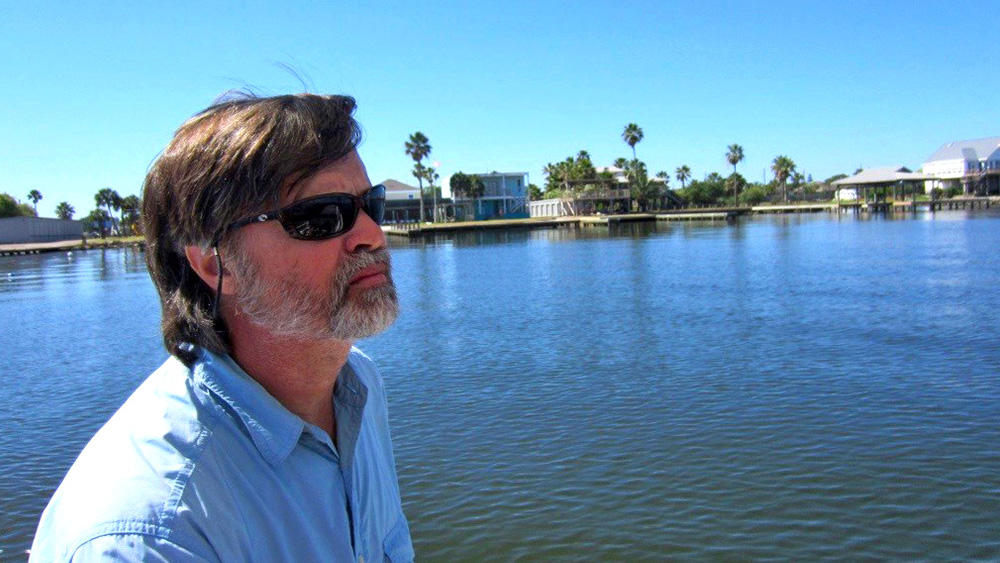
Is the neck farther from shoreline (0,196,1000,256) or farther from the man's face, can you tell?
shoreline (0,196,1000,256)

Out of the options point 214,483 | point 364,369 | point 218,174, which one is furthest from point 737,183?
point 214,483

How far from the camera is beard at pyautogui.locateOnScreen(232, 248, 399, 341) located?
182 cm

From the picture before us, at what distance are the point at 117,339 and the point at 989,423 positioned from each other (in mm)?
20842

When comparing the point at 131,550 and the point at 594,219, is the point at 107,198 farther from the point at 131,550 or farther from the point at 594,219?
the point at 131,550

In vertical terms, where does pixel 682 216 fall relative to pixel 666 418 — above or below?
above

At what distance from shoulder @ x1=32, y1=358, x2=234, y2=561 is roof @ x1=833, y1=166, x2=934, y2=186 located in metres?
119

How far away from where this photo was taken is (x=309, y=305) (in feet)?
6.03

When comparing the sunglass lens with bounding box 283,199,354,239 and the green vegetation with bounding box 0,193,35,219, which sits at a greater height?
the green vegetation with bounding box 0,193,35,219

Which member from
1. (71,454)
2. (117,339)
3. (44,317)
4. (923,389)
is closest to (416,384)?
(71,454)

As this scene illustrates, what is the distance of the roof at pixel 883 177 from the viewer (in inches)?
4345

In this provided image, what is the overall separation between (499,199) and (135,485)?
123 m

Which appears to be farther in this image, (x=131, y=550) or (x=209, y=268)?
(x=209, y=268)

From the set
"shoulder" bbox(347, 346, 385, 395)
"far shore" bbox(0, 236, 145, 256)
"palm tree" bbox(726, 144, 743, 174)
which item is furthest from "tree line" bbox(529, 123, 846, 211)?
"shoulder" bbox(347, 346, 385, 395)

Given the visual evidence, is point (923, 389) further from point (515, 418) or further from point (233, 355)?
point (233, 355)
